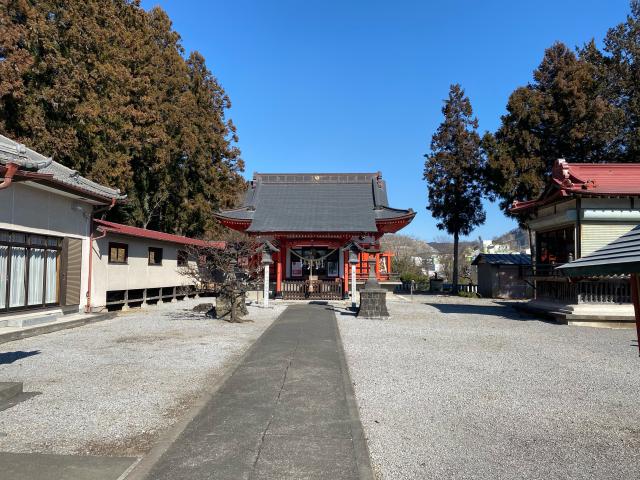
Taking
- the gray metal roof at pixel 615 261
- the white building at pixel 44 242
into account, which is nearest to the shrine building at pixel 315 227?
the white building at pixel 44 242

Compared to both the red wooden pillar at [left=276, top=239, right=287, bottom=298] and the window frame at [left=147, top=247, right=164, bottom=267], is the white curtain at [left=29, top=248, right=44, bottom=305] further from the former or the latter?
the red wooden pillar at [left=276, top=239, right=287, bottom=298]

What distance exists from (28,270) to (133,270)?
18.1 ft

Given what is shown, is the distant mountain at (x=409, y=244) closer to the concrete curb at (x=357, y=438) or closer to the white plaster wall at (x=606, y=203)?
the white plaster wall at (x=606, y=203)

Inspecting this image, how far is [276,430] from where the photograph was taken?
4.48 metres

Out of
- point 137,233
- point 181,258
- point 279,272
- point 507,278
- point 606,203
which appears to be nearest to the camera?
point 606,203

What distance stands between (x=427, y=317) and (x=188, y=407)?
11.0 metres

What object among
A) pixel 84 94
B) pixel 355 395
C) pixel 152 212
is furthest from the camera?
pixel 152 212

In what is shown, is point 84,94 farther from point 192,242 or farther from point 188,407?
point 188,407

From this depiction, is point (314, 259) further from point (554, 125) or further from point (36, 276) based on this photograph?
point (554, 125)

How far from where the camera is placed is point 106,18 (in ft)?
61.6

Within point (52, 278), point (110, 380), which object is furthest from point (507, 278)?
point (110, 380)

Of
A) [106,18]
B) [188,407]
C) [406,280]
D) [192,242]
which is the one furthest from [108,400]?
[406,280]

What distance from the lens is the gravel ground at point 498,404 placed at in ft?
12.8

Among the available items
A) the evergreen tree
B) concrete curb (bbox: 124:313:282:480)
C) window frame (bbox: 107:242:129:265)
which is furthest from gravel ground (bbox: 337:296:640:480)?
the evergreen tree
